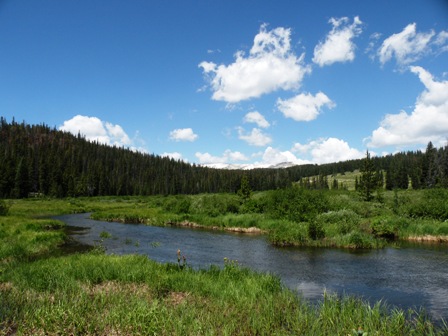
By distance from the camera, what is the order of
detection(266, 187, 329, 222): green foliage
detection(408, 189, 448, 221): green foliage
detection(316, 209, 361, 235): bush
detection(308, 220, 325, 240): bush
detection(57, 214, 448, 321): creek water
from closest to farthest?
detection(57, 214, 448, 321): creek water, detection(308, 220, 325, 240): bush, detection(316, 209, 361, 235): bush, detection(408, 189, 448, 221): green foliage, detection(266, 187, 329, 222): green foliage

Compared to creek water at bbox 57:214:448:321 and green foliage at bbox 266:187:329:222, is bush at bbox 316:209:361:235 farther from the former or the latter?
creek water at bbox 57:214:448:321

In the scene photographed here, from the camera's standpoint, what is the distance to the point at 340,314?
11.9 metres

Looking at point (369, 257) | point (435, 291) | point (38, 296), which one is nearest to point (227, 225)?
point (369, 257)

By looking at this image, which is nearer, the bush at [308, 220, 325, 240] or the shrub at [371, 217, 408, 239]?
the bush at [308, 220, 325, 240]

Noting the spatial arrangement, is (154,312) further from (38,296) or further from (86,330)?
(38,296)

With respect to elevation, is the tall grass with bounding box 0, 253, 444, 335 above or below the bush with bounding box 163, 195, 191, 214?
Result: below

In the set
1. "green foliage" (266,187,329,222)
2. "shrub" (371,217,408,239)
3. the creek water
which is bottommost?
the creek water

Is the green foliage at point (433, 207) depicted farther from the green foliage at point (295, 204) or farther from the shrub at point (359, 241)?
the shrub at point (359, 241)

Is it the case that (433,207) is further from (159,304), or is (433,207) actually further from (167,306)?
(159,304)

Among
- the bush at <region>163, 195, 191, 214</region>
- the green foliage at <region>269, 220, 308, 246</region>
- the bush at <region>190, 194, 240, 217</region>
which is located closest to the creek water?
the green foliage at <region>269, 220, 308, 246</region>

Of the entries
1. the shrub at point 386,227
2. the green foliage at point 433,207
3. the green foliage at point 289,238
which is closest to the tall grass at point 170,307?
the green foliage at point 289,238

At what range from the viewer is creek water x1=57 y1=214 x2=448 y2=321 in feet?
57.2

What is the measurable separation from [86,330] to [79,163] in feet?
618

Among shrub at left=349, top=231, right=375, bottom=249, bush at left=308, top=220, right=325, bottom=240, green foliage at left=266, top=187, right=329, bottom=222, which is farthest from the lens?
green foliage at left=266, top=187, right=329, bottom=222
